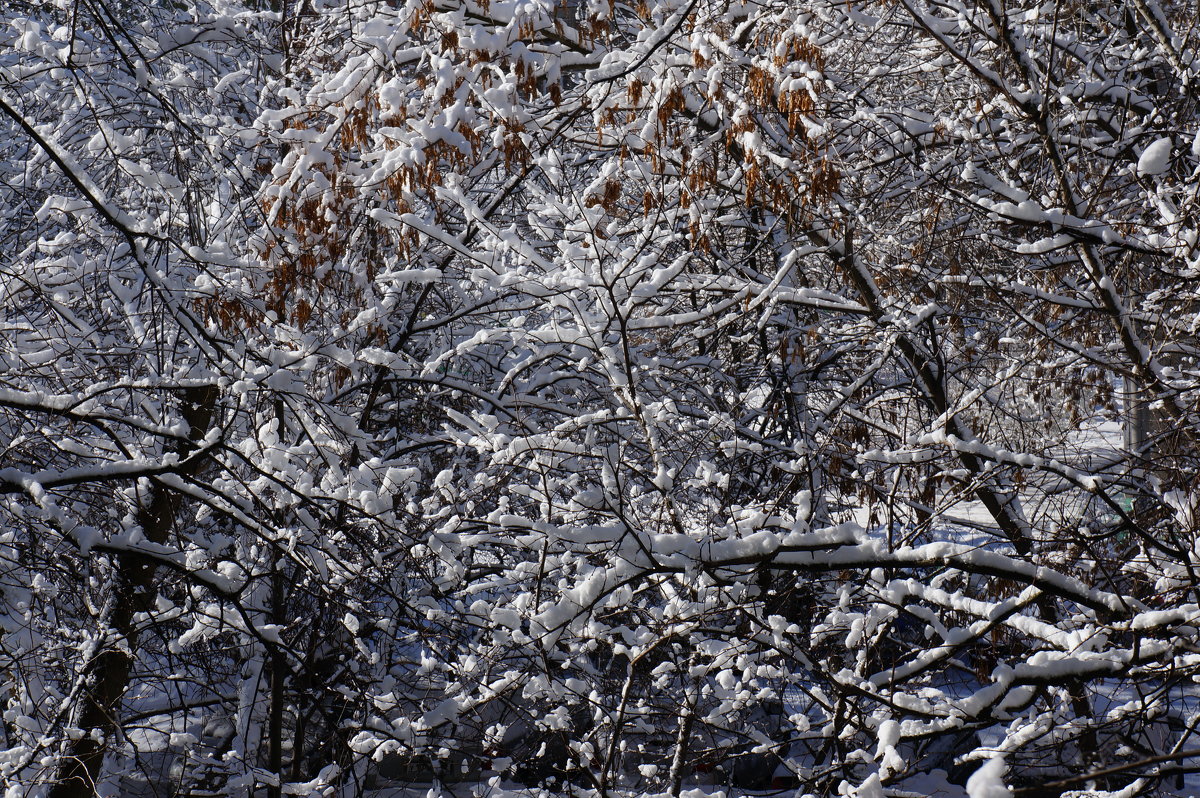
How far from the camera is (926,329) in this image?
5586mm

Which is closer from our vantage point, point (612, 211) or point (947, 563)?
point (947, 563)

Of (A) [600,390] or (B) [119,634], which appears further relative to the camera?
(A) [600,390]

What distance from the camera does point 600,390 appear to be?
652 cm

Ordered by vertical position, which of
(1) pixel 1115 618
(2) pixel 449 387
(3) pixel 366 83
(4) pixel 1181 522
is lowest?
(1) pixel 1115 618

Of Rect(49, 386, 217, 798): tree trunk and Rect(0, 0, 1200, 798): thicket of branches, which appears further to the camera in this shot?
Rect(49, 386, 217, 798): tree trunk

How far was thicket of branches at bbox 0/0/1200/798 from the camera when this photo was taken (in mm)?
3475

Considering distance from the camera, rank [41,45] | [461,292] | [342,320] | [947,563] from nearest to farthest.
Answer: [947,563] < [41,45] < [342,320] < [461,292]

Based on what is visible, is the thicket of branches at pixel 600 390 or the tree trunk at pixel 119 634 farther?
the tree trunk at pixel 119 634

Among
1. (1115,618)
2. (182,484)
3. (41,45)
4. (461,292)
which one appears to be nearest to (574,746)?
(182,484)

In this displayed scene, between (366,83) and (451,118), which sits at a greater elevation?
(366,83)

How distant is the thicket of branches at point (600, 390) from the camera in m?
3.47

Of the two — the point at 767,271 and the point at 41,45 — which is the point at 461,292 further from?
the point at 41,45

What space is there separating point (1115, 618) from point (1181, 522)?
69 cm

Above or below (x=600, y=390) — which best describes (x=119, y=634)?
below
